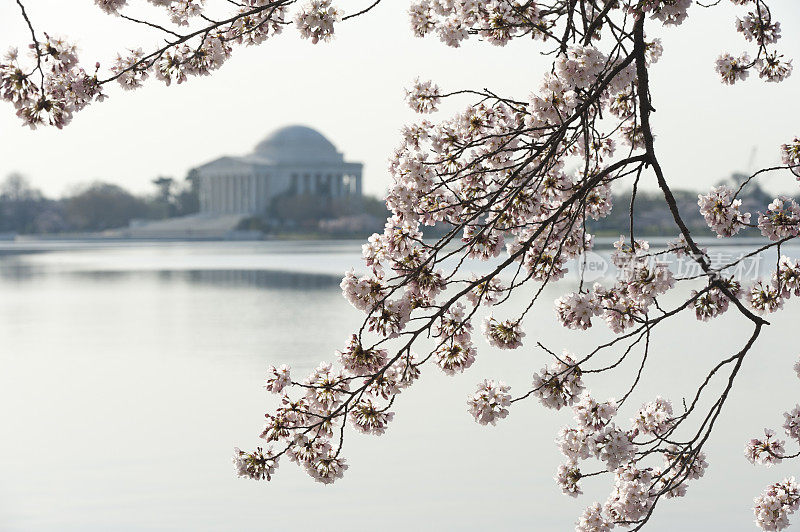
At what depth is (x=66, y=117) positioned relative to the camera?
4.61m

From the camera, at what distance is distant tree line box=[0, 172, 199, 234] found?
99125 mm

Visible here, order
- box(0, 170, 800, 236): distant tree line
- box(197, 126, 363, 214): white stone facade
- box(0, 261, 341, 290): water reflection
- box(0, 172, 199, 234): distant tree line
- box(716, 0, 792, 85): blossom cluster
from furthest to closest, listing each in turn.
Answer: box(197, 126, 363, 214): white stone facade, box(0, 172, 199, 234): distant tree line, box(0, 170, 800, 236): distant tree line, box(0, 261, 341, 290): water reflection, box(716, 0, 792, 85): blossom cluster

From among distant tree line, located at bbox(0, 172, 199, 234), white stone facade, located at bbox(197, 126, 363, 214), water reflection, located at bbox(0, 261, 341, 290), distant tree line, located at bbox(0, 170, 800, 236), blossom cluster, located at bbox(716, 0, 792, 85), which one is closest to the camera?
blossom cluster, located at bbox(716, 0, 792, 85)

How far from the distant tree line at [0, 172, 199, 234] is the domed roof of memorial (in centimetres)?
1091

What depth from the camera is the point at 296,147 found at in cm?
11256

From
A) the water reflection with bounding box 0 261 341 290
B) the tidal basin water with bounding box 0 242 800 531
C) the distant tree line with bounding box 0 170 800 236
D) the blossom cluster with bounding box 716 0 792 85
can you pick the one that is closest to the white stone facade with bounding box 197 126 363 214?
the distant tree line with bounding box 0 170 800 236

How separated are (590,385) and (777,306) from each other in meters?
6.54

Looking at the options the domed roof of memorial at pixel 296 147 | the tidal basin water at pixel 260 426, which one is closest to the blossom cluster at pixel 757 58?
the tidal basin water at pixel 260 426

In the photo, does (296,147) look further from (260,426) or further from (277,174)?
(260,426)

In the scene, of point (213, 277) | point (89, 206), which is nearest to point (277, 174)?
point (89, 206)

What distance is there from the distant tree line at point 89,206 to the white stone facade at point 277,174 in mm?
5261

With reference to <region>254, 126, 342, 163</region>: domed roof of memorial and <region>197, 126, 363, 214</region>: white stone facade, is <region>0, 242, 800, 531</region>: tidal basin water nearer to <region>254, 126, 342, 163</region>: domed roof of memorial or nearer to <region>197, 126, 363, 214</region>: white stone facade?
<region>197, 126, 363, 214</region>: white stone facade

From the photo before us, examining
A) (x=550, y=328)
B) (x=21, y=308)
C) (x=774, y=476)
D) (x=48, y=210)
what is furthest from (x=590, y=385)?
(x=48, y=210)

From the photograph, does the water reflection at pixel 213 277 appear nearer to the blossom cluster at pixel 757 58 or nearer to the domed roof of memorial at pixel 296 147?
the blossom cluster at pixel 757 58
